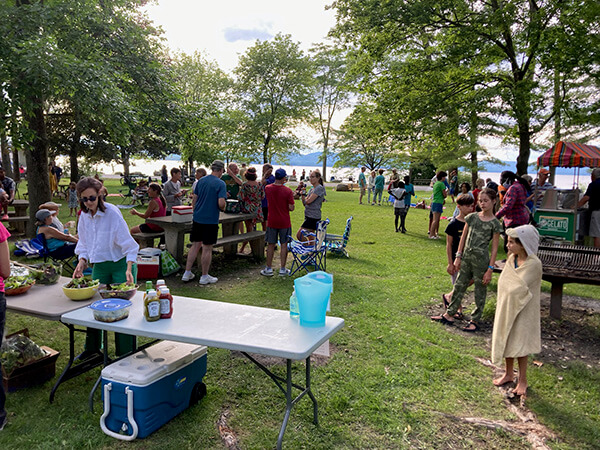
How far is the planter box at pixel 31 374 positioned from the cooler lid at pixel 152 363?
1.14 m

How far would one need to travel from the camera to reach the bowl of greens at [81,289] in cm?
348

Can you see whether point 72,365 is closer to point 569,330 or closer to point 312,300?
point 312,300

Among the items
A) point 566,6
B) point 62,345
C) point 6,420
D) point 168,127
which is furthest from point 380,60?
point 6,420

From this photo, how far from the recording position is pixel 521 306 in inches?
136

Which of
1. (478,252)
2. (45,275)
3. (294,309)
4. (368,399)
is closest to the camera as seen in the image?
(294,309)

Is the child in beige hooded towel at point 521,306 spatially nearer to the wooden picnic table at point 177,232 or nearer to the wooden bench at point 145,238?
the wooden picnic table at point 177,232

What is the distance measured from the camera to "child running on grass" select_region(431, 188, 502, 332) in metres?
4.78

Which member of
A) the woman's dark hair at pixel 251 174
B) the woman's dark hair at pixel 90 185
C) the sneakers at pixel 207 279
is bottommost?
the sneakers at pixel 207 279

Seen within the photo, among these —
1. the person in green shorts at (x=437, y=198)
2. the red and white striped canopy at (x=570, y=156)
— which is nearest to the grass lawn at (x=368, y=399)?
the red and white striped canopy at (x=570, y=156)

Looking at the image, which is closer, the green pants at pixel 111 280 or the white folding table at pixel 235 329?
the white folding table at pixel 235 329

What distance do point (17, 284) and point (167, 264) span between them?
3509 millimetres

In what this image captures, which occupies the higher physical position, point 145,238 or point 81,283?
point 81,283

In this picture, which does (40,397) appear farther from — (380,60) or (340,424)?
(380,60)

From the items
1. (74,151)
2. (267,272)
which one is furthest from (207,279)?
(74,151)
